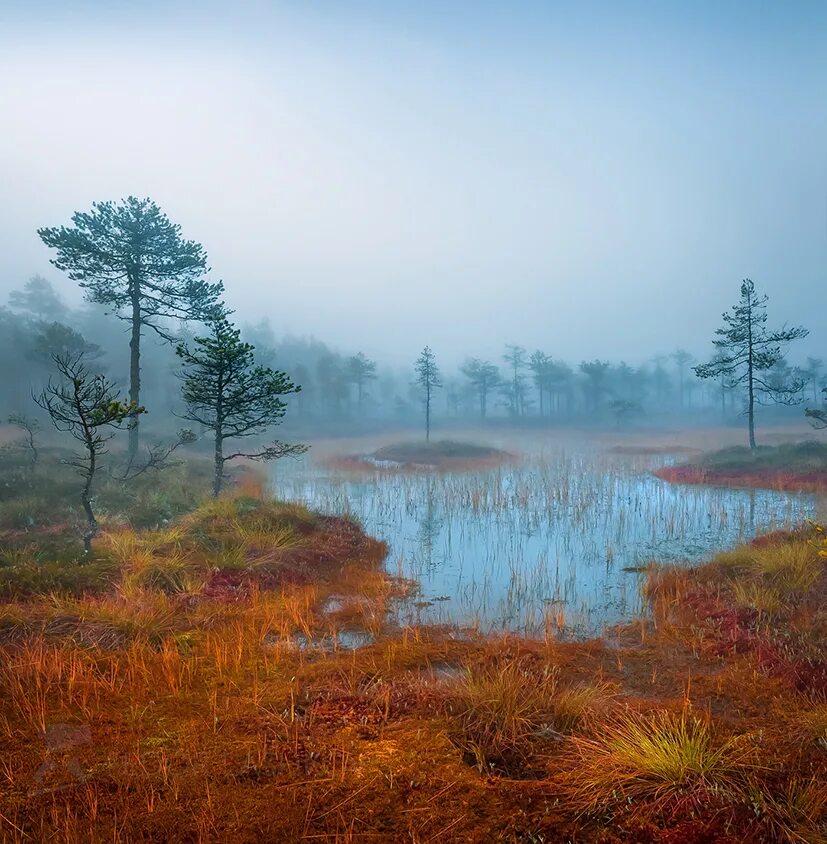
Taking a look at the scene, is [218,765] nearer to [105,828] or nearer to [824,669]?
[105,828]

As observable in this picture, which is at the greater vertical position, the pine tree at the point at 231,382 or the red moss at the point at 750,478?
the pine tree at the point at 231,382

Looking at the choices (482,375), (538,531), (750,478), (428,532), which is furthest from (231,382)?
(482,375)

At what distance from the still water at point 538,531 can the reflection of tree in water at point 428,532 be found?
5 cm

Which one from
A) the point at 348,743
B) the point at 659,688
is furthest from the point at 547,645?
the point at 348,743

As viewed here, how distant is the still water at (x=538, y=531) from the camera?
9711mm

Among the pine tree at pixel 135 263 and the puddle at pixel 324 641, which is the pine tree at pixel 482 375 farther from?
the puddle at pixel 324 641

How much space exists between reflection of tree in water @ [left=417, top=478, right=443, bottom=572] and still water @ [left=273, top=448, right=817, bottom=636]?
0.05m

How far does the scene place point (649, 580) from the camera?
1057cm

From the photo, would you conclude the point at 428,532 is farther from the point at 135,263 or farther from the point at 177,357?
the point at 177,357

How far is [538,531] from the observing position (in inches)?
607

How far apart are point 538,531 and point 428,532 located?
3.10 meters

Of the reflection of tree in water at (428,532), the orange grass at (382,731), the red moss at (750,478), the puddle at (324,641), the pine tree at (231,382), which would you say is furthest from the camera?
the red moss at (750,478)

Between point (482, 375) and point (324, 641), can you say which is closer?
point (324, 641)

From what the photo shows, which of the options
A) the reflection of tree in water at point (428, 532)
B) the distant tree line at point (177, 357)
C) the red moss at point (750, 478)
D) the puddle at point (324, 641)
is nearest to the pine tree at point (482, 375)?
the distant tree line at point (177, 357)
